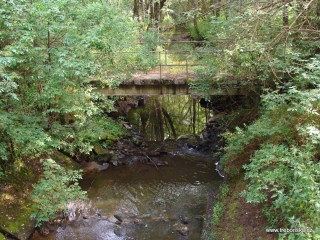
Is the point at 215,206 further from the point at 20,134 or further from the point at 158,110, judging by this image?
the point at 158,110

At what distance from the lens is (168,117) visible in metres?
20.5

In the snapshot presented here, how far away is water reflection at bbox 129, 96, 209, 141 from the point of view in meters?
17.7

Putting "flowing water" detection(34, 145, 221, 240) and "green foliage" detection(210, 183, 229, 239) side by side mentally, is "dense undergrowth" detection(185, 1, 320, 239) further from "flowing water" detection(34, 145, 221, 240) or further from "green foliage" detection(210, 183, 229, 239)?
"flowing water" detection(34, 145, 221, 240)

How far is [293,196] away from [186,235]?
393 cm

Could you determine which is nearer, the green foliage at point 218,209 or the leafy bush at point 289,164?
the leafy bush at point 289,164

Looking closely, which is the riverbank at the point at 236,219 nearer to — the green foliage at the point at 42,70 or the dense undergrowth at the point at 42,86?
the dense undergrowth at the point at 42,86

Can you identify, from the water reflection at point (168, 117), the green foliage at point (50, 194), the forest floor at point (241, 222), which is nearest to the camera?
the forest floor at point (241, 222)

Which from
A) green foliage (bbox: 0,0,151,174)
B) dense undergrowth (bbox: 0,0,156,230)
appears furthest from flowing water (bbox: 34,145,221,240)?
green foliage (bbox: 0,0,151,174)

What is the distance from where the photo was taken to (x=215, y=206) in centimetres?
927

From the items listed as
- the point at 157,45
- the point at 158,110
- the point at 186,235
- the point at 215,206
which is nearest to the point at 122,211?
the point at 186,235

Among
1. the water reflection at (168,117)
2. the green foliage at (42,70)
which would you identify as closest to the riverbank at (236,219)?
the green foliage at (42,70)

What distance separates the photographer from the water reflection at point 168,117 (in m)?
17.7

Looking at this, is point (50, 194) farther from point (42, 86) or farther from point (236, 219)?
point (236, 219)

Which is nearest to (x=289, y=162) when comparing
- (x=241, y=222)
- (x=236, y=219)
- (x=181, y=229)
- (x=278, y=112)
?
(x=241, y=222)
